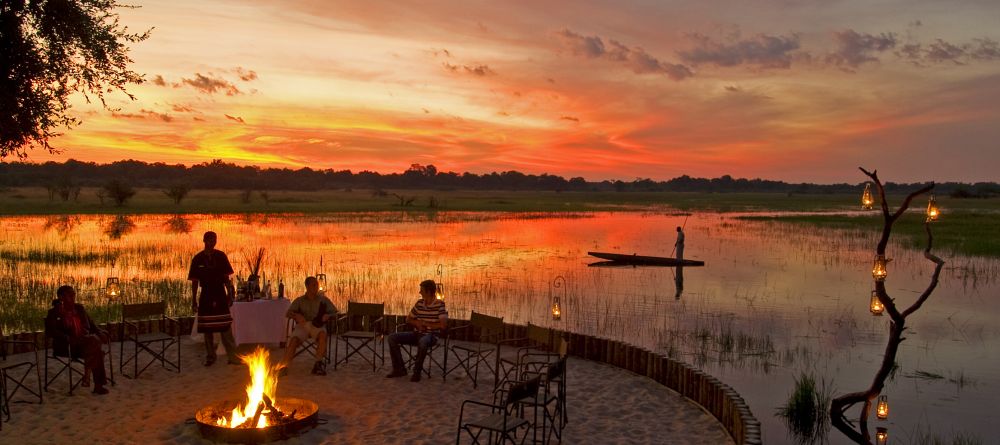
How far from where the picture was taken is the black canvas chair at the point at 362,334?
10.3 meters

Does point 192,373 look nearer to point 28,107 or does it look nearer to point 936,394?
point 28,107

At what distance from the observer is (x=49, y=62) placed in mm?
12078

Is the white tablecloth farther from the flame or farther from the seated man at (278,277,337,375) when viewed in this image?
the flame

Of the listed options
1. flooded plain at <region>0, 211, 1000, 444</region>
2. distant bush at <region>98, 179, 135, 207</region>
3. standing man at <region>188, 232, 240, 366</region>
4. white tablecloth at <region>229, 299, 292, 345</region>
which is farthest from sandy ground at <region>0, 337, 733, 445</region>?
distant bush at <region>98, 179, 135, 207</region>

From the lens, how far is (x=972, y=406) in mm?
10797

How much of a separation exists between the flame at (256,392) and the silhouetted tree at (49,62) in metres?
6.86

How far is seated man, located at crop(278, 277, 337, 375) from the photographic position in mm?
10016

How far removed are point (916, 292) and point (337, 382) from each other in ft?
61.7

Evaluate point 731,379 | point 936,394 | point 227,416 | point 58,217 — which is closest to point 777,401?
point 731,379

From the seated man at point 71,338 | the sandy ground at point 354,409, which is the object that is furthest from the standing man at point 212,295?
the seated man at point 71,338

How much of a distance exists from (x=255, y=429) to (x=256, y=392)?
2.06 feet

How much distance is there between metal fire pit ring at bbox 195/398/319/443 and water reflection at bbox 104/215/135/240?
27241 mm

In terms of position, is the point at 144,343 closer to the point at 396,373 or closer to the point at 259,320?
the point at 259,320

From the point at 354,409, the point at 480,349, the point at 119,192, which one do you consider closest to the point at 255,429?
the point at 354,409
